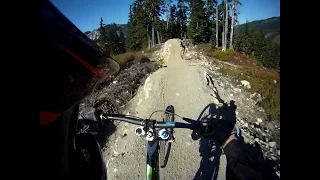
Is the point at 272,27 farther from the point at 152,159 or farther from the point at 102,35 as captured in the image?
the point at 152,159

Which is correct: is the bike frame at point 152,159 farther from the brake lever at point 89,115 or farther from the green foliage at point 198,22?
the green foliage at point 198,22

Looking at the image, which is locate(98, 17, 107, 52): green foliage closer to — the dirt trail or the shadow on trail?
the dirt trail

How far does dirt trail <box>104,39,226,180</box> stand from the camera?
3717 mm

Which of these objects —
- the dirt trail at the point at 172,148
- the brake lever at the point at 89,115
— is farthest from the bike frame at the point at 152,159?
the dirt trail at the point at 172,148

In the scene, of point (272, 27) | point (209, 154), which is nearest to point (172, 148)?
point (209, 154)

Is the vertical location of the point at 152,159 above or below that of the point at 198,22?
below

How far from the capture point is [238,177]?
1.11 metres

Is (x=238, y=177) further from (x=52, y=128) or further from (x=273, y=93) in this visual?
(x=52, y=128)

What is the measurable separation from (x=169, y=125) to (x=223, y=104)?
12.1 feet

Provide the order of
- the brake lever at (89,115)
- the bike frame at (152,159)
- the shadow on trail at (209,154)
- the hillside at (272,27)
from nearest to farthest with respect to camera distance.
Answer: the hillside at (272,27)
the brake lever at (89,115)
the bike frame at (152,159)
the shadow on trail at (209,154)

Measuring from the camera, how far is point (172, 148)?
4840 mm

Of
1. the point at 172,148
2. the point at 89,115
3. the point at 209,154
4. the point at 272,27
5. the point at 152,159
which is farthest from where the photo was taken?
the point at 172,148

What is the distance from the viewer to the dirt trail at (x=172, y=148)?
12.2ft

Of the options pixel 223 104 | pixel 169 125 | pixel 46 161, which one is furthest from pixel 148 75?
pixel 46 161
